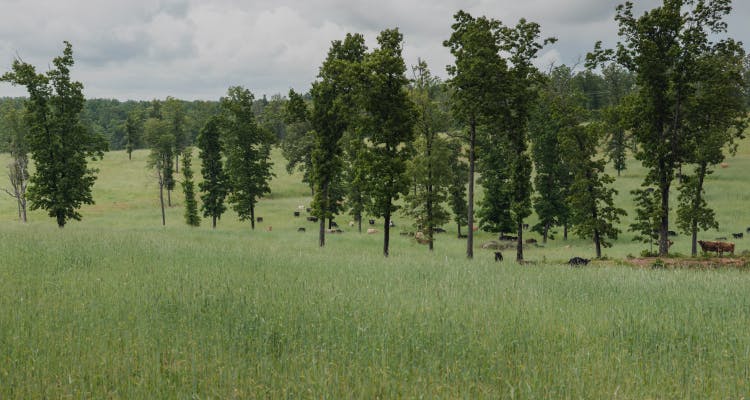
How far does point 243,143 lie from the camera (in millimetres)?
46125

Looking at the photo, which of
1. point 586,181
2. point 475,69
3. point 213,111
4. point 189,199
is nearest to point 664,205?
point 586,181

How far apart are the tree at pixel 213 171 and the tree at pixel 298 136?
8.71 m

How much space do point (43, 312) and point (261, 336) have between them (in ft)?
15.5

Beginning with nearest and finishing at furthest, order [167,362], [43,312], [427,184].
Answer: [167,362], [43,312], [427,184]

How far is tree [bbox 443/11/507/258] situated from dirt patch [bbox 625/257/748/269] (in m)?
8.86

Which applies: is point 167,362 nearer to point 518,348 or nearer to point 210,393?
point 210,393

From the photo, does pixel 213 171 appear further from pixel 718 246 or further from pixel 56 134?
pixel 718 246

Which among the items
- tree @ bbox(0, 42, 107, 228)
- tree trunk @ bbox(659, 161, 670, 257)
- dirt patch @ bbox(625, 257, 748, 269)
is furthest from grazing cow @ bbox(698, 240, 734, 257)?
tree @ bbox(0, 42, 107, 228)

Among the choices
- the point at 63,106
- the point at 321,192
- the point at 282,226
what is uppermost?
the point at 63,106

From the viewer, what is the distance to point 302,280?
1238 cm

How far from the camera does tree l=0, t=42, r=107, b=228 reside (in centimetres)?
3038

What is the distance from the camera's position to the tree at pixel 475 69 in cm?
2427

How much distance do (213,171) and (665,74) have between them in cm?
4549

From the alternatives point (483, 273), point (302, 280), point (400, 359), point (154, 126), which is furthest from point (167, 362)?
point (154, 126)
